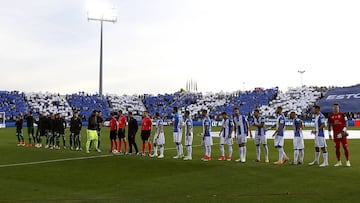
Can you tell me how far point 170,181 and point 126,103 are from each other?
65.4 metres

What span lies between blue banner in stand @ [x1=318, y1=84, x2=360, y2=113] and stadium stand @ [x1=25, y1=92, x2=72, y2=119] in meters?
37.2

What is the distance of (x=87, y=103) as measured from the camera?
7325cm

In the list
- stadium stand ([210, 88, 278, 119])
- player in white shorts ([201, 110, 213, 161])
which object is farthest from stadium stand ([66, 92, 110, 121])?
player in white shorts ([201, 110, 213, 161])

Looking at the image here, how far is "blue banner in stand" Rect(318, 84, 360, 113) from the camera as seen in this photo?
193 ft

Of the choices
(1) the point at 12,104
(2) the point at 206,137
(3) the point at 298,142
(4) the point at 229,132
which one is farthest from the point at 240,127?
(1) the point at 12,104

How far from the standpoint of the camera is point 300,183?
39.8ft

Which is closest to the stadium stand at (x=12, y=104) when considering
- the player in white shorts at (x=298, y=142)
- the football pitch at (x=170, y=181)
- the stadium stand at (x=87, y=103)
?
the stadium stand at (x=87, y=103)

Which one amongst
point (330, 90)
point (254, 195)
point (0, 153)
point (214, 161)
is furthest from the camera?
point (330, 90)

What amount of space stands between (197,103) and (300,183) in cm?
6485

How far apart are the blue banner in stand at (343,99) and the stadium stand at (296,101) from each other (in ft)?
7.25

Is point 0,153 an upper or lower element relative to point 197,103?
lower

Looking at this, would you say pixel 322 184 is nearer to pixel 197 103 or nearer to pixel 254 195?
pixel 254 195

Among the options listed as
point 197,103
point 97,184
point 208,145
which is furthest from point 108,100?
point 97,184

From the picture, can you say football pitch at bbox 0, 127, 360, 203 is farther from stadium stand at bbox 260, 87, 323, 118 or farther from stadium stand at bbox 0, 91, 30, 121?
stadium stand at bbox 0, 91, 30, 121
